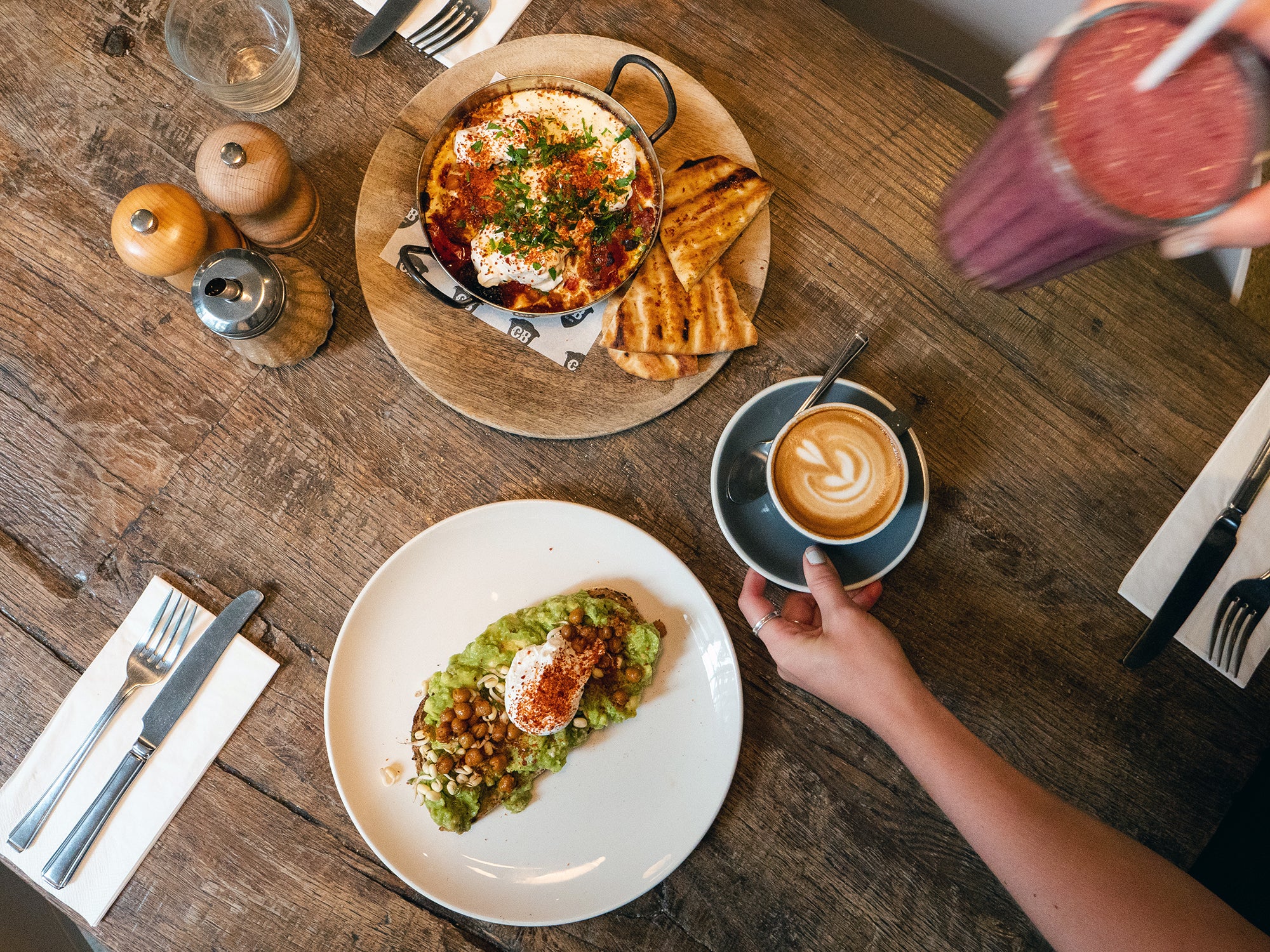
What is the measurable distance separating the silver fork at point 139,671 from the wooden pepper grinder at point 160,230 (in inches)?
29.6

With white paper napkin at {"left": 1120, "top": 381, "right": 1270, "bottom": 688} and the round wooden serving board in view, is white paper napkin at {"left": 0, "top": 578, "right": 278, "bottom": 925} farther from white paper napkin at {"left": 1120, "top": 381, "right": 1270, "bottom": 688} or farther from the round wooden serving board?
white paper napkin at {"left": 1120, "top": 381, "right": 1270, "bottom": 688}

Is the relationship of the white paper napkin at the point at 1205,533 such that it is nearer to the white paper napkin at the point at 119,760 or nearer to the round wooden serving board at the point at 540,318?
the round wooden serving board at the point at 540,318

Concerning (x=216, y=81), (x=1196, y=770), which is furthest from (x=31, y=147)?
(x=1196, y=770)

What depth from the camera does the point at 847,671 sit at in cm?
153

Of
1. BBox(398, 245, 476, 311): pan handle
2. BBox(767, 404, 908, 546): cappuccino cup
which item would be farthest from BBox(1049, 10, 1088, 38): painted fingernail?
BBox(398, 245, 476, 311): pan handle

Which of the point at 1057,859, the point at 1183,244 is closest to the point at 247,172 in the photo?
the point at 1183,244

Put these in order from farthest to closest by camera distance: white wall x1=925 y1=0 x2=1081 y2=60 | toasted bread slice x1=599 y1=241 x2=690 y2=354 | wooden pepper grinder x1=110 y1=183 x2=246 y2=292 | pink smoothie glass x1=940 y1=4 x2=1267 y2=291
A: white wall x1=925 y1=0 x2=1081 y2=60 < toasted bread slice x1=599 y1=241 x2=690 y2=354 < wooden pepper grinder x1=110 y1=183 x2=246 y2=292 < pink smoothie glass x1=940 y1=4 x2=1267 y2=291

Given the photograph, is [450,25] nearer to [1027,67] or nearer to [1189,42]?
[1027,67]

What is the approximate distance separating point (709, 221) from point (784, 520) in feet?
2.32

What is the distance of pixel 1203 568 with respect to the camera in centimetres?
170

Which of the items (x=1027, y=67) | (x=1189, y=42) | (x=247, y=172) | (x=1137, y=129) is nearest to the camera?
(x=1189, y=42)

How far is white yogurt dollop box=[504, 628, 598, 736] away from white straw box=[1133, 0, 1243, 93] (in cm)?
134

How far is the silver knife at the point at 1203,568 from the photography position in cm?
170

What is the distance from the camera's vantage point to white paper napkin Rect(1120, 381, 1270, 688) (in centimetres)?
170
